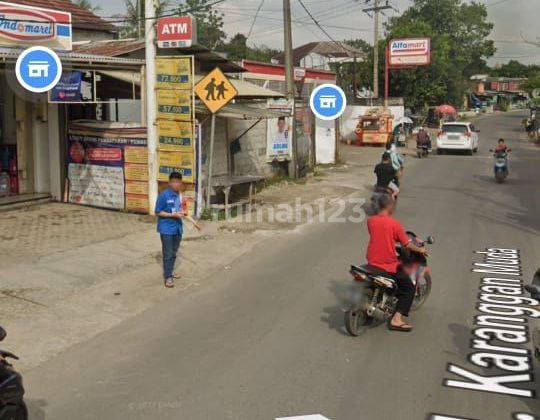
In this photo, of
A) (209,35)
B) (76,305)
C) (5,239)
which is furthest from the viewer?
(209,35)

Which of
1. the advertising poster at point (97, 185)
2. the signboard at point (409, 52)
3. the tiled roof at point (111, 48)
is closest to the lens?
the advertising poster at point (97, 185)

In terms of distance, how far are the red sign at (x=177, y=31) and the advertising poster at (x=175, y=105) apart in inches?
37.1

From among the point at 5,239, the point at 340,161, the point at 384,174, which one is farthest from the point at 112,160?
the point at 340,161

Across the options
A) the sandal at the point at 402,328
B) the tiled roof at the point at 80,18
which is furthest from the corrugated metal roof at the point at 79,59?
the sandal at the point at 402,328

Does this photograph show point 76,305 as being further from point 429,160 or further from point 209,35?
point 209,35

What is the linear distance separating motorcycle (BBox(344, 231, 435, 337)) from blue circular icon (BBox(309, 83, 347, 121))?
33.3 feet

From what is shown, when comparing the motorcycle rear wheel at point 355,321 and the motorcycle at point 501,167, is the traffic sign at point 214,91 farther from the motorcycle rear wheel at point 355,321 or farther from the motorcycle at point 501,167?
the motorcycle at point 501,167

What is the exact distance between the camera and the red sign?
12.7m

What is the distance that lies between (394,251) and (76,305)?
12.9ft

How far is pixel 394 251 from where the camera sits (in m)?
6.86

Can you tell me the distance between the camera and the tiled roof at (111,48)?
52.7ft

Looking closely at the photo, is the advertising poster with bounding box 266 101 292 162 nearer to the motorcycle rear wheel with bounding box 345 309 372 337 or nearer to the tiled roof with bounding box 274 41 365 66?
the motorcycle rear wheel with bounding box 345 309 372 337

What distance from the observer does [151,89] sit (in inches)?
522

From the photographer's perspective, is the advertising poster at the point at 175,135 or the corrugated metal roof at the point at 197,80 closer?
the advertising poster at the point at 175,135
